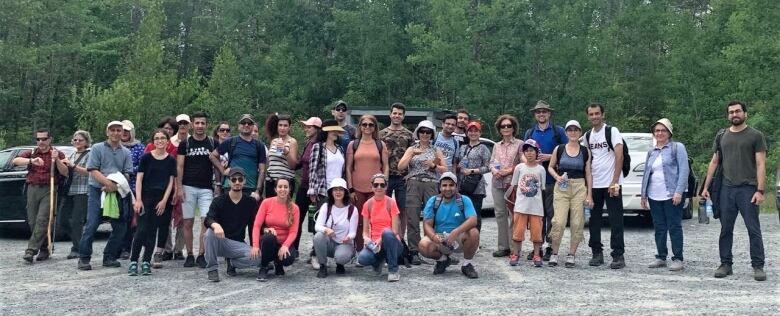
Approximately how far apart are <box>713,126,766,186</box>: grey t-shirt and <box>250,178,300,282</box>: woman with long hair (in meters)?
4.50

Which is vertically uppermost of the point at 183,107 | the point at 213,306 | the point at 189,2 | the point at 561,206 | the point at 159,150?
the point at 189,2

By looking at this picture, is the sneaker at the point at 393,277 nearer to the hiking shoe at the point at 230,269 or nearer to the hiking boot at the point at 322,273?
the hiking boot at the point at 322,273

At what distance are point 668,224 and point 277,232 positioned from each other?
429 cm

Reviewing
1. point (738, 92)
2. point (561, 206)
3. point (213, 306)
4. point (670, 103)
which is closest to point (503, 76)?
point (670, 103)

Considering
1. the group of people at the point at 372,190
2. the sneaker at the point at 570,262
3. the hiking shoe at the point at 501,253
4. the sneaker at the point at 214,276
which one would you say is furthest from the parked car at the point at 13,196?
the sneaker at the point at 570,262

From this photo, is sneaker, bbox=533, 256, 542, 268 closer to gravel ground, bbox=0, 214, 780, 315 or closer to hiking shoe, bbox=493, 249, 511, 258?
gravel ground, bbox=0, 214, 780, 315

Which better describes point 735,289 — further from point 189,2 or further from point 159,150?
point 189,2

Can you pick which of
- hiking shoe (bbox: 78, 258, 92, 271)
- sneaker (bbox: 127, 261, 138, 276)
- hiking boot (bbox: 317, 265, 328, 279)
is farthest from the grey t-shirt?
hiking shoe (bbox: 78, 258, 92, 271)

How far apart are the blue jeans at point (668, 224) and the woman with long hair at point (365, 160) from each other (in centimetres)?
306

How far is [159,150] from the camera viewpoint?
29.6 feet

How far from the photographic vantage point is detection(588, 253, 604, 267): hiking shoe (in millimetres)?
9352

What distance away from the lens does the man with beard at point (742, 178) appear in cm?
828

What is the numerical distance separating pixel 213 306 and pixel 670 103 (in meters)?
31.9

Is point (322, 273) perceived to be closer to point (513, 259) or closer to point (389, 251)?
point (389, 251)
